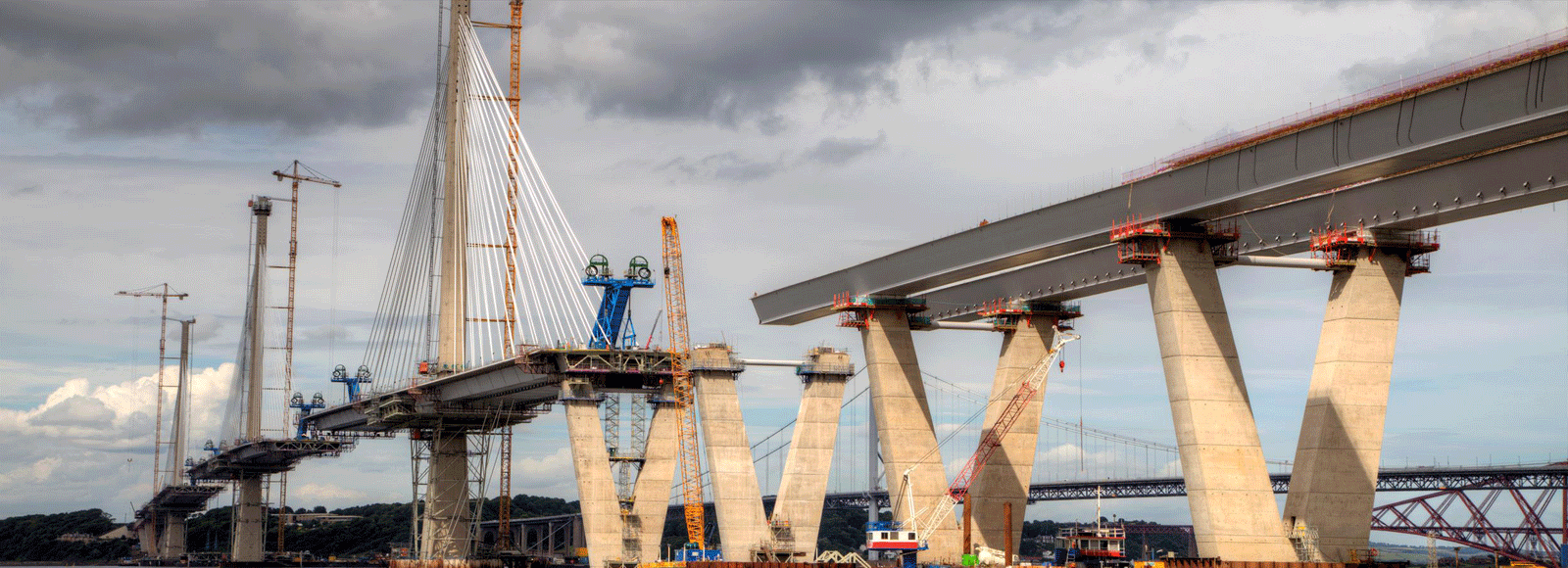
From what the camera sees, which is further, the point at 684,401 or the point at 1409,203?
the point at 684,401

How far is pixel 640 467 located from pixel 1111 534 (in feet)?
127

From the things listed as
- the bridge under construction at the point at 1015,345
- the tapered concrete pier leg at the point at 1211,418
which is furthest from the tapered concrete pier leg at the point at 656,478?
the tapered concrete pier leg at the point at 1211,418

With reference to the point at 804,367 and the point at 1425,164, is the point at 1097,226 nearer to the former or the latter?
the point at 1425,164

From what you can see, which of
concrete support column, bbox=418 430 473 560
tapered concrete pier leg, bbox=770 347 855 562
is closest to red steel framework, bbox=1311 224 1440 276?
tapered concrete pier leg, bbox=770 347 855 562

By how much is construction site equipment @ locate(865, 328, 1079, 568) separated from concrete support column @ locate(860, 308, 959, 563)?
0.46m

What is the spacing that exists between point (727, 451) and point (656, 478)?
496 inches

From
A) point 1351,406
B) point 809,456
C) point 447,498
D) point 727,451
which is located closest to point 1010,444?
point 809,456

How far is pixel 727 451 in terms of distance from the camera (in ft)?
306

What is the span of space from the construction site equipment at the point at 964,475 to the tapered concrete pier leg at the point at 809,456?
9.31 m

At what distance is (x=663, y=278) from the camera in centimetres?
11312

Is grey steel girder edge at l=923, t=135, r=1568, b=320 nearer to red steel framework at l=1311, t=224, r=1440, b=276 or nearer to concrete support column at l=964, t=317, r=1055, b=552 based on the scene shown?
red steel framework at l=1311, t=224, r=1440, b=276

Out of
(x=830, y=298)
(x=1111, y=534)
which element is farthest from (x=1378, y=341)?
(x=830, y=298)

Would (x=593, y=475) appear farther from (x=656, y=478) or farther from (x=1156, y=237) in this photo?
(x=1156, y=237)

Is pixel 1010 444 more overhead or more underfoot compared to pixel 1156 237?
more underfoot
